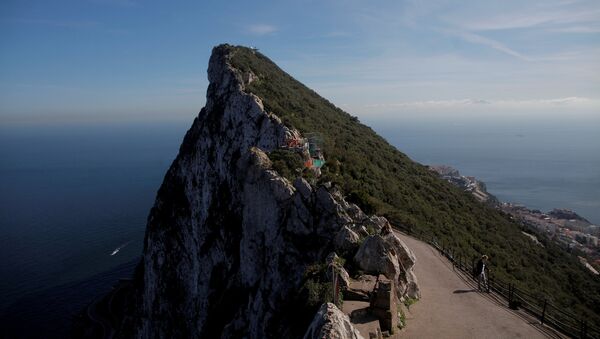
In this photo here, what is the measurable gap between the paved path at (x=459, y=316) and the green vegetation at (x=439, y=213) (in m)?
5.46

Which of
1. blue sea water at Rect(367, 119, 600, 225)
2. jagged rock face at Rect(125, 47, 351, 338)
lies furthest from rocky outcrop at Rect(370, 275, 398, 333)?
blue sea water at Rect(367, 119, 600, 225)

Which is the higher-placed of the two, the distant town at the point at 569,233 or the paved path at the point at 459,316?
the paved path at the point at 459,316

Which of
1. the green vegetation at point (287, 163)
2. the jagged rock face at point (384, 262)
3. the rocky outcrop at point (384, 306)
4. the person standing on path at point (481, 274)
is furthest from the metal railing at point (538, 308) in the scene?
the green vegetation at point (287, 163)

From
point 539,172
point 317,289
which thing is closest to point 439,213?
point 317,289

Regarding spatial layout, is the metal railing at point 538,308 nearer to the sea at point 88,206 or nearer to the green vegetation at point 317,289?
the green vegetation at point 317,289

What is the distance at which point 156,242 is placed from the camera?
98.8 feet

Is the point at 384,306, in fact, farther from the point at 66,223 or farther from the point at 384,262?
the point at 66,223

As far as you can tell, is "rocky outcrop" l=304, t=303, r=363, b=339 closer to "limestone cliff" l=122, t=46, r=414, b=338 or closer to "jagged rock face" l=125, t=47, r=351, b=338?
"limestone cliff" l=122, t=46, r=414, b=338

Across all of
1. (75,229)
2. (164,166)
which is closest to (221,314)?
(75,229)

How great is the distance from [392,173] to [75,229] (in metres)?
61.5

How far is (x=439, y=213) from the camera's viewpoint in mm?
26203

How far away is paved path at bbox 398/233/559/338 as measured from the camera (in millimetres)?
10172

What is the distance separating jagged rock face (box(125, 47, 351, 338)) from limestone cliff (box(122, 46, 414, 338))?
52mm

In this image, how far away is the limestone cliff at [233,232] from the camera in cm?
1373
